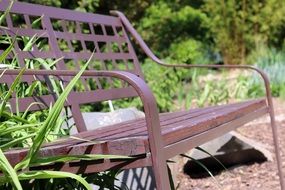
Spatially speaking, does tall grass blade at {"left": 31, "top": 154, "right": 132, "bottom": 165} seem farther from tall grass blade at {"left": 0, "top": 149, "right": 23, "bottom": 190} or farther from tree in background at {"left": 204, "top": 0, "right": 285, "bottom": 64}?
tree in background at {"left": 204, "top": 0, "right": 285, "bottom": 64}

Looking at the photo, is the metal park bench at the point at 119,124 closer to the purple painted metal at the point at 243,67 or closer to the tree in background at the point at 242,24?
the purple painted metal at the point at 243,67

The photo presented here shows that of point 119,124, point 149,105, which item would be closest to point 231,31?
point 119,124

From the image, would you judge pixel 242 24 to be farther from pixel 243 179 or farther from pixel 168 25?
pixel 243 179

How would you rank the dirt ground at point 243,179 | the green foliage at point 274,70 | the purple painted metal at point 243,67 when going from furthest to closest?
the green foliage at point 274,70 < the dirt ground at point 243,179 < the purple painted metal at point 243,67

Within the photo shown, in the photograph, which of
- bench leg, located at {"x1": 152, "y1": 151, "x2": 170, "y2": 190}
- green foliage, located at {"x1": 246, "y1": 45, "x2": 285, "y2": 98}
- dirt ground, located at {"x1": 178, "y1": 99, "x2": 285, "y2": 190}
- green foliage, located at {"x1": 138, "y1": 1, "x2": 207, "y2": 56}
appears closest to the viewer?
bench leg, located at {"x1": 152, "y1": 151, "x2": 170, "y2": 190}

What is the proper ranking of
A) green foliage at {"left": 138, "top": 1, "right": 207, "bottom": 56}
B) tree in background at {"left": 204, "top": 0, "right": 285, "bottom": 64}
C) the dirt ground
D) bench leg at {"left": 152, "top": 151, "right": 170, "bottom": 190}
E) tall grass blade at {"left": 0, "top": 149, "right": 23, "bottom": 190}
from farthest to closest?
green foliage at {"left": 138, "top": 1, "right": 207, "bottom": 56}
tree in background at {"left": 204, "top": 0, "right": 285, "bottom": 64}
the dirt ground
bench leg at {"left": 152, "top": 151, "right": 170, "bottom": 190}
tall grass blade at {"left": 0, "top": 149, "right": 23, "bottom": 190}

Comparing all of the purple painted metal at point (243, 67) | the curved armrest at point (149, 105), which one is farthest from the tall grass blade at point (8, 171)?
the purple painted metal at point (243, 67)

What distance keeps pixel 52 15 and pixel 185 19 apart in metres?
8.82

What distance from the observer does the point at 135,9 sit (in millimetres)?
7285

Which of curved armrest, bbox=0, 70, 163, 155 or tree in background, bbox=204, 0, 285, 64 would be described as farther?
tree in background, bbox=204, 0, 285, 64

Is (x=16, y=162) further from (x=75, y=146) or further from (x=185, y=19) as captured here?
(x=185, y=19)

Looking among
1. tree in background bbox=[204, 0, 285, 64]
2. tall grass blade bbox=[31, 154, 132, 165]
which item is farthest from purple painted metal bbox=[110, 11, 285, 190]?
tree in background bbox=[204, 0, 285, 64]

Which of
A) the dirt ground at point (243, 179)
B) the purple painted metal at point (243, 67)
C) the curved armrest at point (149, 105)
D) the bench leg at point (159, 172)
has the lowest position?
the dirt ground at point (243, 179)

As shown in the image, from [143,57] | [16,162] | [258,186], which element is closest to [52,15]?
[16,162]
